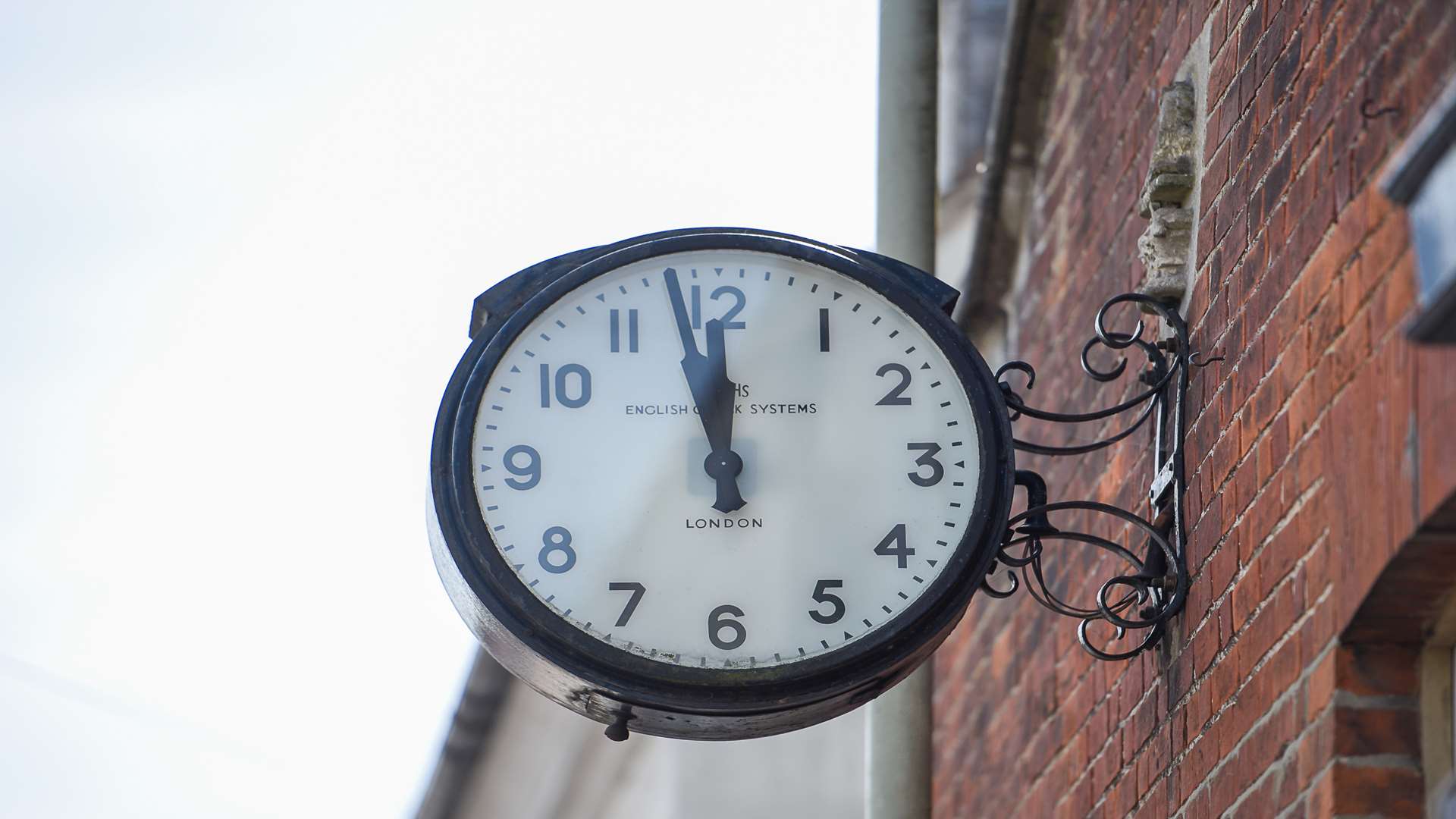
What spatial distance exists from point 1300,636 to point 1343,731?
20 centimetres

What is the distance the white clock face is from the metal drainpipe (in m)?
1.44

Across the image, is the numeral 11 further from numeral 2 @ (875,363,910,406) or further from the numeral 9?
numeral 2 @ (875,363,910,406)

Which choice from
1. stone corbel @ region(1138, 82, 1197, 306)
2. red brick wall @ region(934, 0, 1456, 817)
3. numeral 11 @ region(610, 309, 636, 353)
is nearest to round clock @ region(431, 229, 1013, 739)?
numeral 11 @ region(610, 309, 636, 353)

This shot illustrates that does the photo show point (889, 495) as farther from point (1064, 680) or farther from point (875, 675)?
point (1064, 680)

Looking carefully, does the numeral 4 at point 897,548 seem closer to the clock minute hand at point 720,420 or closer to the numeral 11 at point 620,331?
the clock minute hand at point 720,420

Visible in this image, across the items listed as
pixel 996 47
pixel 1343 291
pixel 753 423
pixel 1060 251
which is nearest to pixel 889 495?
pixel 753 423

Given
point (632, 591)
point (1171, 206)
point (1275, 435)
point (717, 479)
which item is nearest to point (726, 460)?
point (717, 479)

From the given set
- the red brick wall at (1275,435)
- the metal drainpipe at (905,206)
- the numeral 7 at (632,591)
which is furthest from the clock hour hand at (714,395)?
the metal drainpipe at (905,206)

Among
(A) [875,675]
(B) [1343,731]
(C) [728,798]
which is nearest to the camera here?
(B) [1343,731]

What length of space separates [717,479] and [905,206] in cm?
180

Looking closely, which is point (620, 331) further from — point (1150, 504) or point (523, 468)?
point (1150, 504)

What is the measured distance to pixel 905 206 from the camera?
16.8ft

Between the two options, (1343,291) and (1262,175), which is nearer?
(1343,291)

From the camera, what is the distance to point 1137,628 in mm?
3789
